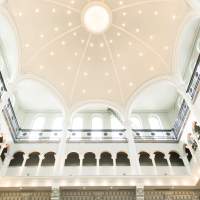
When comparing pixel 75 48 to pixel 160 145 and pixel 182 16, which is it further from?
pixel 160 145

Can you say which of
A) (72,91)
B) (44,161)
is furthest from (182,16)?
(44,161)

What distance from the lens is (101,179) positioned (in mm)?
13797

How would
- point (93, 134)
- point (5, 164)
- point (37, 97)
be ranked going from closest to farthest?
point (5, 164) → point (93, 134) → point (37, 97)

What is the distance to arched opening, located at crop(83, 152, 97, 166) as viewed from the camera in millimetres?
16297

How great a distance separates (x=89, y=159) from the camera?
16.6 m

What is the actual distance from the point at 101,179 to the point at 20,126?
828 cm

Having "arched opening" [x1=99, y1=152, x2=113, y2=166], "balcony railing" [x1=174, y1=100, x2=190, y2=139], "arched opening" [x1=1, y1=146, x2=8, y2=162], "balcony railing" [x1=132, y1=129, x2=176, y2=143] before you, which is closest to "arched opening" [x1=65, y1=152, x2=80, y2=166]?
"arched opening" [x1=99, y1=152, x2=113, y2=166]

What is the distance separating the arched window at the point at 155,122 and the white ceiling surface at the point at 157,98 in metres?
0.83

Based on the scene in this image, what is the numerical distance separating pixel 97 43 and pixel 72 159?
875cm

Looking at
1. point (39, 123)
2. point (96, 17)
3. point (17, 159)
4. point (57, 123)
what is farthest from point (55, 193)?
point (96, 17)

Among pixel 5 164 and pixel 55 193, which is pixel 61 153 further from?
pixel 5 164

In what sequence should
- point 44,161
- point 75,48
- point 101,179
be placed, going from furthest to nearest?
point 75,48 → point 44,161 → point 101,179

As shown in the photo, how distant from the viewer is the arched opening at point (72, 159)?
16.3 m

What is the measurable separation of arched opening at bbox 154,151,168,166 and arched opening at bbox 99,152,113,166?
317 centimetres
